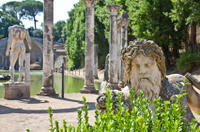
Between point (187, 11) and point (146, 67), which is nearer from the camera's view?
point (146, 67)

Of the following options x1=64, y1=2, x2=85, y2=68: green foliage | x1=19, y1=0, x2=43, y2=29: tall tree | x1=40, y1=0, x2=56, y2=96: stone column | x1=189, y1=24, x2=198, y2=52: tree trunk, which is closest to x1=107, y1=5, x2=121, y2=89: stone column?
x1=40, y1=0, x2=56, y2=96: stone column

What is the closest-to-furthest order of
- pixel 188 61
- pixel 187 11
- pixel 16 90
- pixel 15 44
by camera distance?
pixel 16 90
pixel 15 44
pixel 187 11
pixel 188 61

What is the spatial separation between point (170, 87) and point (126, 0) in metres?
25.9

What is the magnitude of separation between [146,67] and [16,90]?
344 inches

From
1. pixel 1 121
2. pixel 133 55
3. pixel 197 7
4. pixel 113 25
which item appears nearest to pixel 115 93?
pixel 133 55

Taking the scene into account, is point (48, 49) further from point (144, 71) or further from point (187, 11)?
point (187, 11)

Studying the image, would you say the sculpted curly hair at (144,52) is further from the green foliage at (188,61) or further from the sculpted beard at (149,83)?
the green foliage at (188,61)

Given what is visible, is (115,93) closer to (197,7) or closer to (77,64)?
(197,7)

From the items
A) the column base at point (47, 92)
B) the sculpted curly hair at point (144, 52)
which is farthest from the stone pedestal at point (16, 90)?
the sculpted curly hair at point (144, 52)

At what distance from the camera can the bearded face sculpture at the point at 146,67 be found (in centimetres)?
294

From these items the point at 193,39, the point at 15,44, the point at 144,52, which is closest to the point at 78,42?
the point at 193,39

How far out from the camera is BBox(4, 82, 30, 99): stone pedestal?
10.4 m

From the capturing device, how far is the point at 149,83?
9.68 ft

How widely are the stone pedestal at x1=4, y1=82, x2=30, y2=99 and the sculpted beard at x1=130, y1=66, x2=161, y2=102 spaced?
8.52 m
